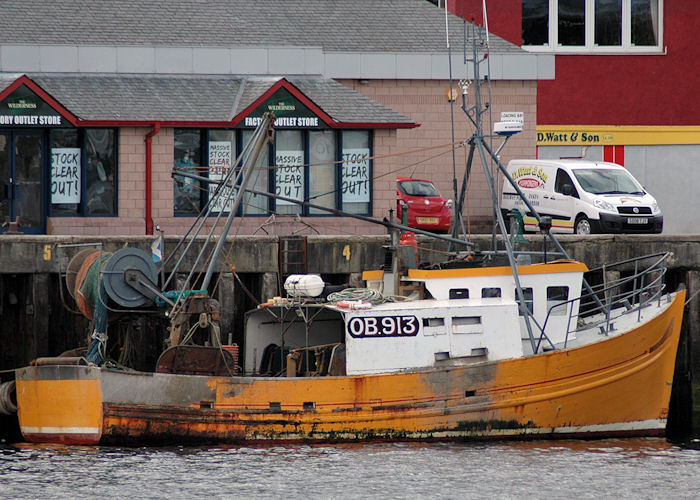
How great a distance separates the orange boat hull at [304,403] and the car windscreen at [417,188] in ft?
40.8

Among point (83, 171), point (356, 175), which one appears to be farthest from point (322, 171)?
point (83, 171)

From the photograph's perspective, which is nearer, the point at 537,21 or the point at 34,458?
the point at 34,458

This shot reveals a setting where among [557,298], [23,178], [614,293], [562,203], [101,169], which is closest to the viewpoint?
[557,298]

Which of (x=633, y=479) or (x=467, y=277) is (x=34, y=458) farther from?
(x=633, y=479)

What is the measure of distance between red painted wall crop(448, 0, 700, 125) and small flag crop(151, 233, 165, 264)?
1980cm

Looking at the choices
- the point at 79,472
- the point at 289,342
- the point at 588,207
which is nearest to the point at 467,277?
the point at 289,342

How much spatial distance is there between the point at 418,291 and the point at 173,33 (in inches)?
533

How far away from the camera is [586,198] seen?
2953 centimetres

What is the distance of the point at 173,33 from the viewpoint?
31734mm

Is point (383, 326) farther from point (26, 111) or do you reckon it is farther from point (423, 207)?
point (423, 207)

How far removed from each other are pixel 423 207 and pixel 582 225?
3.88 meters

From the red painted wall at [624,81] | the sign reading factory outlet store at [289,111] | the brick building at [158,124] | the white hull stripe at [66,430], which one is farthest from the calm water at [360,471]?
the red painted wall at [624,81]

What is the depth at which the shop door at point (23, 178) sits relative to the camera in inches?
1075

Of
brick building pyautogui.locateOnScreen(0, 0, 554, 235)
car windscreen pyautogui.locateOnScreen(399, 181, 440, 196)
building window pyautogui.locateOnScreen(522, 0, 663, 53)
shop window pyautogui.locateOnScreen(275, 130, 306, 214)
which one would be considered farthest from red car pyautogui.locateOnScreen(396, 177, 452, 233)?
building window pyautogui.locateOnScreen(522, 0, 663, 53)
